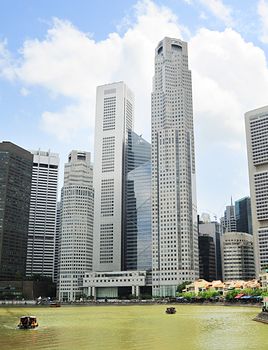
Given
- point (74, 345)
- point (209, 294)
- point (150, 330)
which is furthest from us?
point (209, 294)

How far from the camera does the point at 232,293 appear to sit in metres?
173

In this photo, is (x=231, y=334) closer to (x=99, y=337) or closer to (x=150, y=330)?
(x=150, y=330)

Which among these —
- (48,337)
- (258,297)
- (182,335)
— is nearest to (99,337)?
(48,337)

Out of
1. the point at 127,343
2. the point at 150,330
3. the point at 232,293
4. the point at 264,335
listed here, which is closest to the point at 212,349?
the point at 127,343

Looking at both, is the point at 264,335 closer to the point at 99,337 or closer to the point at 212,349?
the point at 212,349

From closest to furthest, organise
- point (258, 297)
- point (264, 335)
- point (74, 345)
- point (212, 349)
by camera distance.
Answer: point (212, 349), point (74, 345), point (264, 335), point (258, 297)

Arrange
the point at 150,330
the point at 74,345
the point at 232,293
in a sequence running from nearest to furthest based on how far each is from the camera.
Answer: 1. the point at 74,345
2. the point at 150,330
3. the point at 232,293

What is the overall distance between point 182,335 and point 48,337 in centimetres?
1767

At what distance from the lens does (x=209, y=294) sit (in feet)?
641

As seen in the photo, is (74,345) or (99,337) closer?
(74,345)

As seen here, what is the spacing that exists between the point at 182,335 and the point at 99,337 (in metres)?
10.9

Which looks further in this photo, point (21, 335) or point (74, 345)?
point (21, 335)

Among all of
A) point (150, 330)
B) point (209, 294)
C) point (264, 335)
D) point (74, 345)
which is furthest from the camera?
point (209, 294)

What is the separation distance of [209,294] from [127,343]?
14930cm
